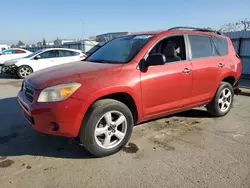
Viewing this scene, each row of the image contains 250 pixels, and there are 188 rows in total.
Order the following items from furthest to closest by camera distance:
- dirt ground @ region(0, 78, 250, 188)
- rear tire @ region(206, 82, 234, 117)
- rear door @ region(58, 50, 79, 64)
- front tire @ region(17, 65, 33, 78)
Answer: rear door @ region(58, 50, 79, 64), front tire @ region(17, 65, 33, 78), rear tire @ region(206, 82, 234, 117), dirt ground @ region(0, 78, 250, 188)

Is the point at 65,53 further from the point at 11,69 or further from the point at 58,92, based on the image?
the point at 58,92

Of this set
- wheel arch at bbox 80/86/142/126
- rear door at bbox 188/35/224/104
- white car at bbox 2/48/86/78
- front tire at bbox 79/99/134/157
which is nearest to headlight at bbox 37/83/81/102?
wheel arch at bbox 80/86/142/126

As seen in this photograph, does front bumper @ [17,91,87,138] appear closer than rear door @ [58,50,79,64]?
Yes

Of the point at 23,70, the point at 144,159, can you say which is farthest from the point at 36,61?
the point at 144,159

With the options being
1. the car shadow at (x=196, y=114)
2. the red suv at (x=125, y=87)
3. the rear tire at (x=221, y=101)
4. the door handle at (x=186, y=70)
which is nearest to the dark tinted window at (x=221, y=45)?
the red suv at (x=125, y=87)

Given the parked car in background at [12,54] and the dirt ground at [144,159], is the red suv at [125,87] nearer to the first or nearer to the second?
the dirt ground at [144,159]

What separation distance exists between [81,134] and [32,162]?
0.77 m

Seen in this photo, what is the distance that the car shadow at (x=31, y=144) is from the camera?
356 centimetres

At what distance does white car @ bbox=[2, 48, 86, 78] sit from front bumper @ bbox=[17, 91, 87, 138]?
31.3 ft

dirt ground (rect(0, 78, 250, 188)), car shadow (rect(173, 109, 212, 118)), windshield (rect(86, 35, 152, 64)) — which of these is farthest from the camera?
car shadow (rect(173, 109, 212, 118))

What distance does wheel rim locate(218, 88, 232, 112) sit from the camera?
5.13 metres

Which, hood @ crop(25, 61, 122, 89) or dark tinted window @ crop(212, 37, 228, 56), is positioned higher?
dark tinted window @ crop(212, 37, 228, 56)

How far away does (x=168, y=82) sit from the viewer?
3.97 meters

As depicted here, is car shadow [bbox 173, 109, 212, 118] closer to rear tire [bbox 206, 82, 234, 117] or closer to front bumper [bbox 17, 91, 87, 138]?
rear tire [bbox 206, 82, 234, 117]
